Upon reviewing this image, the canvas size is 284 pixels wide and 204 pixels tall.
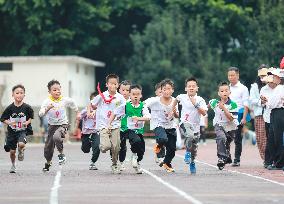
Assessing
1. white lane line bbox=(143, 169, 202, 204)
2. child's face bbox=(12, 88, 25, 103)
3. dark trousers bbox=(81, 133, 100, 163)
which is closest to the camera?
white lane line bbox=(143, 169, 202, 204)

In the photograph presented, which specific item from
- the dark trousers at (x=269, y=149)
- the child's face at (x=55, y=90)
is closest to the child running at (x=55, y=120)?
the child's face at (x=55, y=90)

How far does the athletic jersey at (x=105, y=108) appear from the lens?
23052 millimetres

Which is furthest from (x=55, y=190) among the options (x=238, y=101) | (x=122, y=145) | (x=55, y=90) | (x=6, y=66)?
(x=6, y=66)

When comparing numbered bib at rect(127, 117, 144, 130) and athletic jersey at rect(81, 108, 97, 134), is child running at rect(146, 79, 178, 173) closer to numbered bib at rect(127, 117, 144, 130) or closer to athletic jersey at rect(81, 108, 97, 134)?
numbered bib at rect(127, 117, 144, 130)

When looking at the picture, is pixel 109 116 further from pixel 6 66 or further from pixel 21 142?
pixel 6 66

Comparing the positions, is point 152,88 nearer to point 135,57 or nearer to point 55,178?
point 135,57

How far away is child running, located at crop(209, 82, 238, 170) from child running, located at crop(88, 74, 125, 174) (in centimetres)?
217

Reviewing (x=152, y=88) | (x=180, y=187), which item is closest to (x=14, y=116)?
(x=180, y=187)

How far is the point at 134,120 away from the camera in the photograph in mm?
23000

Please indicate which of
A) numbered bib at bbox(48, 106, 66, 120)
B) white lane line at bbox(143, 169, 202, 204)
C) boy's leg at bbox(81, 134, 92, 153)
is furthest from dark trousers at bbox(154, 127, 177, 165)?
boy's leg at bbox(81, 134, 92, 153)

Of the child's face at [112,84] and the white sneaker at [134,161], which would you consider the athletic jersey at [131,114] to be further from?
the white sneaker at [134,161]

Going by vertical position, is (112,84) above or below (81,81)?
below

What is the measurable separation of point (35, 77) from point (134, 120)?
37.5m

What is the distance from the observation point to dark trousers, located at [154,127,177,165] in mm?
23094
